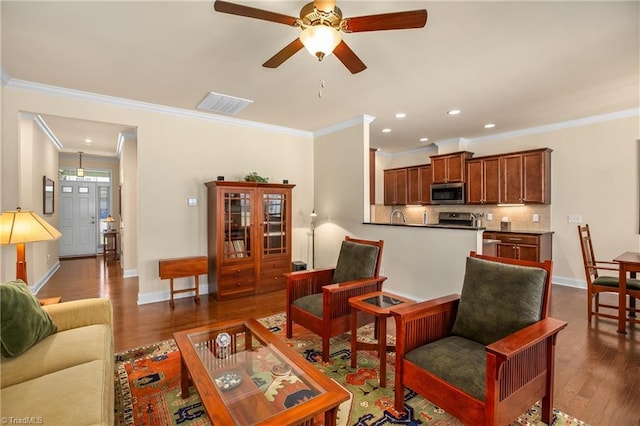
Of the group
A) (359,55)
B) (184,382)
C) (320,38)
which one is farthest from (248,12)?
(184,382)

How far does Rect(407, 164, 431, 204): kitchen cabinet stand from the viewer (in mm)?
6523

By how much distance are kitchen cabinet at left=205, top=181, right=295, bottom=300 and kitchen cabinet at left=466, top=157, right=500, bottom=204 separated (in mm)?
3420

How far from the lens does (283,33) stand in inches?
97.2

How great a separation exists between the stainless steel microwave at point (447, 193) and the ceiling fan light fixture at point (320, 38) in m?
4.78

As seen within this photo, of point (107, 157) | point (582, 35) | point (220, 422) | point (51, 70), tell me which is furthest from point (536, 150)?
point (107, 157)

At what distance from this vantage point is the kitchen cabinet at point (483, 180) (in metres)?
5.40

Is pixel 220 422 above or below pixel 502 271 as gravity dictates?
below

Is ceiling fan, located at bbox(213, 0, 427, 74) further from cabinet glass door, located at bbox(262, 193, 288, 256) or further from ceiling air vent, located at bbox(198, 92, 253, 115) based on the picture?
cabinet glass door, located at bbox(262, 193, 288, 256)

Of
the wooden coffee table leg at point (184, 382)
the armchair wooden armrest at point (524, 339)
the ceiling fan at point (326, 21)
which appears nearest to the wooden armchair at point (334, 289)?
the wooden coffee table leg at point (184, 382)

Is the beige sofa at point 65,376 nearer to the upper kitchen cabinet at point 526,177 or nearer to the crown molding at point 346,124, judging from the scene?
the crown molding at point 346,124

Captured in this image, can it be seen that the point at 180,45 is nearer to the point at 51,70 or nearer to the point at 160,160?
the point at 51,70

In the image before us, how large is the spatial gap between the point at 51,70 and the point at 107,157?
567 cm

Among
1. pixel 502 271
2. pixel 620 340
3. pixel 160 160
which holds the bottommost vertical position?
pixel 620 340

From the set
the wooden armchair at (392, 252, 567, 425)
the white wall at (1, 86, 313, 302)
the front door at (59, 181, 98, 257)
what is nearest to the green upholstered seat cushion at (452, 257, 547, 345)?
the wooden armchair at (392, 252, 567, 425)
